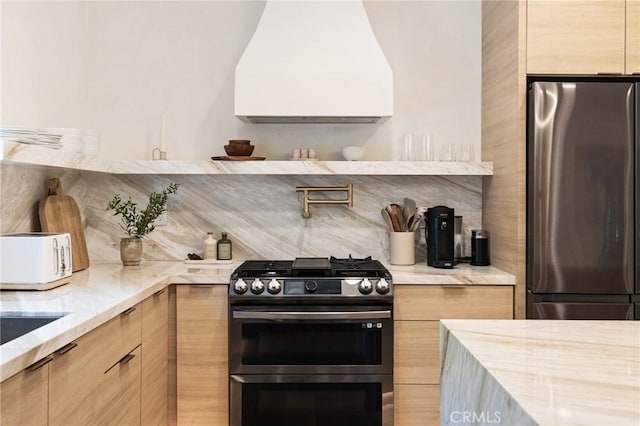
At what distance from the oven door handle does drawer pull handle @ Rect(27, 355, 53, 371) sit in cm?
122

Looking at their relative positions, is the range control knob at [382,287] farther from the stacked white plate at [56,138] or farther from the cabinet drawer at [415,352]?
the stacked white plate at [56,138]

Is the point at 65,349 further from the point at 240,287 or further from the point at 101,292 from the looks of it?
the point at 240,287

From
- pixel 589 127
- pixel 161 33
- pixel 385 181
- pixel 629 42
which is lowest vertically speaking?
pixel 385 181

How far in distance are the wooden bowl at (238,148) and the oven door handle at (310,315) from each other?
92cm

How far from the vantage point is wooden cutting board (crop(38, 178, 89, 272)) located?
270cm

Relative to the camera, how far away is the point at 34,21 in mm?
2693

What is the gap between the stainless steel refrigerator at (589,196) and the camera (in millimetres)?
2592

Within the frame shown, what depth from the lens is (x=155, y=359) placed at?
2516 millimetres

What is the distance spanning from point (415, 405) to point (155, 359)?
1.31m

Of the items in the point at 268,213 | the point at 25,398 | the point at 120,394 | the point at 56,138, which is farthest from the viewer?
the point at 268,213

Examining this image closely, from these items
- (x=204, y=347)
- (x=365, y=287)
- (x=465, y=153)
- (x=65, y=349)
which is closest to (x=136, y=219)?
(x=204, y=347)

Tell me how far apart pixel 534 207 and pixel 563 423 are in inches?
76.6

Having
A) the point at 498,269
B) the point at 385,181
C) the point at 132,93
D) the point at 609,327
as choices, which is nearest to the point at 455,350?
the point at 609,327

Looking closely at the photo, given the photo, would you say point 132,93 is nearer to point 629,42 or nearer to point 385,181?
point 385,181
